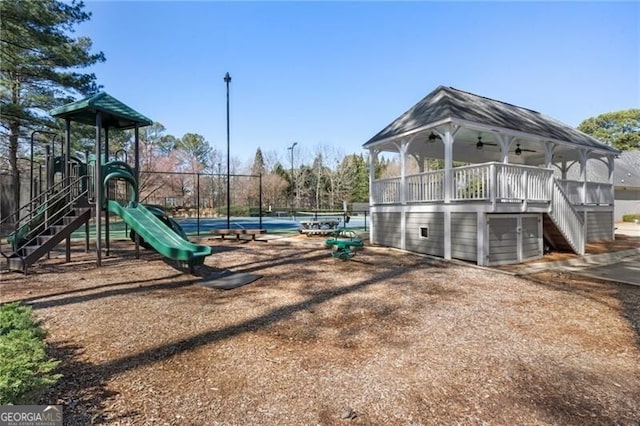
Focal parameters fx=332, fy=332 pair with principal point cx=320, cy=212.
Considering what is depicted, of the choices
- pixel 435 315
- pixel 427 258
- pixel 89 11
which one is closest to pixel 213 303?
pixel 435 315

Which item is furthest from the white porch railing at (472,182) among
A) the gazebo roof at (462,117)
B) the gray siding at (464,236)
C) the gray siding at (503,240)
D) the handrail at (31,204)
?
the handrail at (31,204)

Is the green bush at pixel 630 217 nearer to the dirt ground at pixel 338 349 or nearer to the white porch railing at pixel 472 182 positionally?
the white porch railing at pixel 472 182

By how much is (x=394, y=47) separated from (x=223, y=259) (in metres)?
11.0

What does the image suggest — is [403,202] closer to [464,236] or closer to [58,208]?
[464,236]

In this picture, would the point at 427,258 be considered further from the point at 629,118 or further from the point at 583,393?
the point at 629,118

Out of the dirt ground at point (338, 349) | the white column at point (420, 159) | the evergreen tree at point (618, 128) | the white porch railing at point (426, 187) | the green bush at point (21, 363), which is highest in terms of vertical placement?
the evergreen tree at point (618, 128)

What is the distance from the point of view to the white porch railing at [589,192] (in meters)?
12.7

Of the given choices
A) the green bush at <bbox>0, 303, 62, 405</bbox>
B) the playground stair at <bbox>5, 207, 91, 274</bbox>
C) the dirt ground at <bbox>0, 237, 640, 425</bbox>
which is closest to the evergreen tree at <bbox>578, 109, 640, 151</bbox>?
the dirt ground at <bbox>0, 237, 640, 425</bbox>

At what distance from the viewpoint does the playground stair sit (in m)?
6.60

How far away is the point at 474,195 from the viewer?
28.6 feet

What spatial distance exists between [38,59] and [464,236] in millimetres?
17665

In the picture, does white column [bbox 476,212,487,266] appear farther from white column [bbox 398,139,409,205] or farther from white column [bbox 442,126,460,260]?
white column [bbox 398,139,409,205]

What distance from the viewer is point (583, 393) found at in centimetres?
262

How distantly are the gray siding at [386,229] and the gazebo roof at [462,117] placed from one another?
2.66 metres
